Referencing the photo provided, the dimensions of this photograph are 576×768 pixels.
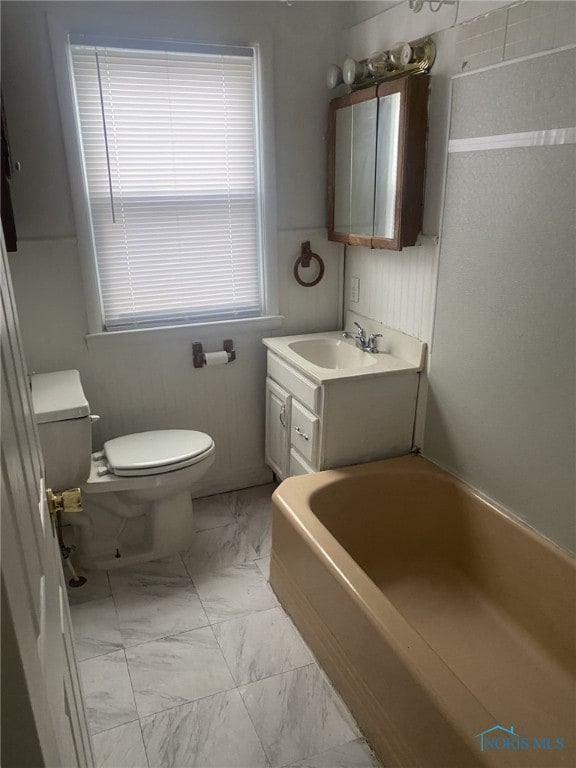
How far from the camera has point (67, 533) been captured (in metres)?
2.49

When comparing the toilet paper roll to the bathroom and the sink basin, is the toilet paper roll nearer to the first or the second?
the bathroom

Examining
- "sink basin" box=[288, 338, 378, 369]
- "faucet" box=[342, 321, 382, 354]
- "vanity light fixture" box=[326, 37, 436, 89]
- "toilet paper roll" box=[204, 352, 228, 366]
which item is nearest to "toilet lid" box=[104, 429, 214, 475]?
"toilet paper roll" box=[204, 352, 228, 366]

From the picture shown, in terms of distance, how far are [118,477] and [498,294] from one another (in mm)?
1606

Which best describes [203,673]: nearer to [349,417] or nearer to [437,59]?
[349,417]

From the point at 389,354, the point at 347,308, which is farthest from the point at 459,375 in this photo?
the point at 347,308

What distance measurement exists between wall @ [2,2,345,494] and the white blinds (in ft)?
0.35

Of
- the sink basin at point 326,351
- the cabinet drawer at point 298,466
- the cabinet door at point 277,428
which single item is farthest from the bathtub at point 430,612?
the sink basin at point 326,351

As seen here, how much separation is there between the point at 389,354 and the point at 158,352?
1.08 meters

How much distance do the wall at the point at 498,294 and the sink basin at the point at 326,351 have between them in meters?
0.40

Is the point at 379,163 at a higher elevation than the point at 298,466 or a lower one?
higher

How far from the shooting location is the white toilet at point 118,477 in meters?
2.09

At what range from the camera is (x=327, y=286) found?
113 inches

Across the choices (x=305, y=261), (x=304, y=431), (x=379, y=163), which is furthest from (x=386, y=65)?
(x=304, y=431)

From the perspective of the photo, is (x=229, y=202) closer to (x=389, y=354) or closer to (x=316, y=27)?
(x=316, y=27)
